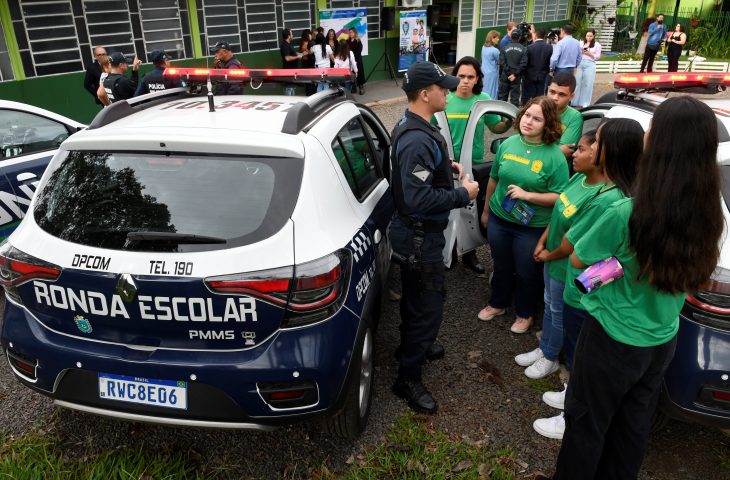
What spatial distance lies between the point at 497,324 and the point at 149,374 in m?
2.57

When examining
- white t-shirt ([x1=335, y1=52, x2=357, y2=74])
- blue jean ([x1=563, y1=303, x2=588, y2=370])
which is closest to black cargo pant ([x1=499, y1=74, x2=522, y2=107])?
white t-shirt ([x1=335, y1=52, x2=357, y2=74])

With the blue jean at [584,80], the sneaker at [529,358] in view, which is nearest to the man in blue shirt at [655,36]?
the blue jean at [584,80]

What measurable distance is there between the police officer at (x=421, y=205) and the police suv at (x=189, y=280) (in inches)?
15.8

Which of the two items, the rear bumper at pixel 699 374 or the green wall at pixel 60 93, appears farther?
the green wall at pixel 60 93

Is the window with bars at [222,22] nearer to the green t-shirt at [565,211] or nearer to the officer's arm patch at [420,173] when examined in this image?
the officer's arm patch at [420,173]

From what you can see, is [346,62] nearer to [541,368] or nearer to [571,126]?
[571,126]

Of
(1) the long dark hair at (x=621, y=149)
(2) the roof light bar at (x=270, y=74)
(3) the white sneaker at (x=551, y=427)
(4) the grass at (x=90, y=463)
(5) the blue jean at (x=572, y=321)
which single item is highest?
(2) the roof light bar at (x=270, y=74)

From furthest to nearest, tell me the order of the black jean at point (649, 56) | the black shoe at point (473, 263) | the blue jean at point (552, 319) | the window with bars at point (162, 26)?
the black jean at point (649, 56), the window with bars at point (162, 26), the black shoe at point (473, 263), the blue jean at point (552, 319)

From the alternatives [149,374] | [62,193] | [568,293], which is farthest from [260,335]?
[568,293]

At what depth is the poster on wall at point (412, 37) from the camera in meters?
14.7

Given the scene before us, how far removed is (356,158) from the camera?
3.30 m

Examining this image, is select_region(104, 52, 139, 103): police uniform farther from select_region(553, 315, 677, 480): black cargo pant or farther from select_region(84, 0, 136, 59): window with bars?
select_region(553, 315, 677, 480): black cargo pant

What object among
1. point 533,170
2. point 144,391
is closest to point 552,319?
point 533,170

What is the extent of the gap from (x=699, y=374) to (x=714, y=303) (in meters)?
0.31
